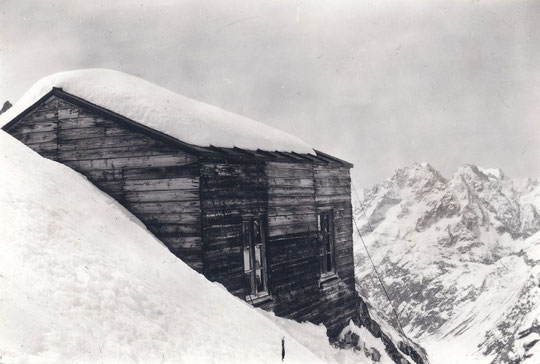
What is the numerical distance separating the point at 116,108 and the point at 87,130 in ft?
2.82

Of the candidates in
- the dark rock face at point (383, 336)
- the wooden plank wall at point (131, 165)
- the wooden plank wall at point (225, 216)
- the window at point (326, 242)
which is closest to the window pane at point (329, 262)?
the window at point (326, 242)

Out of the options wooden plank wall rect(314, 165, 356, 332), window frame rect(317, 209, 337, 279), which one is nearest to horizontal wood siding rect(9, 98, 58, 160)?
wooden plank wall rect(314, 165, 356, 332)

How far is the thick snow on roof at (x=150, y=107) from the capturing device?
9.73 meters

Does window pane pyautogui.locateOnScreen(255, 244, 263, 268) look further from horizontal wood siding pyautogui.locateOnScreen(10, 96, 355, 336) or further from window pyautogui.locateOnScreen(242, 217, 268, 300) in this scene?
horizontal wood siding pyautogui.locateOnScreen(10, 96, 355, 336)

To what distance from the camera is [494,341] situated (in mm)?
175125

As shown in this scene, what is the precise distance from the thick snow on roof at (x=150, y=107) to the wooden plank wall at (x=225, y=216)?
2.20 feet

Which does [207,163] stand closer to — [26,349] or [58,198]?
[58,198]

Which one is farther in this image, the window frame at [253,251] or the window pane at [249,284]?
the window frame at [253,251]

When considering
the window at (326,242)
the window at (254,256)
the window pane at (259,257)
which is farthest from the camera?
the window at (326,242)

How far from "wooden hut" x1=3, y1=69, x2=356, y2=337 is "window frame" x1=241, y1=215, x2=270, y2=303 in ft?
0.08

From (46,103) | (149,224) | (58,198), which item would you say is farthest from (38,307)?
(46,103)

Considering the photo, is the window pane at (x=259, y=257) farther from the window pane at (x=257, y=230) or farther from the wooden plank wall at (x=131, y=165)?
the wooden plank wall at (x=131, y=165)

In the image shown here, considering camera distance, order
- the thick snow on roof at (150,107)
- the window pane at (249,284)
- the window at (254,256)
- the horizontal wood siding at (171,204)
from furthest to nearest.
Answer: the window at (254,256), the window pane at (249,284), the thick snow on roof at (150,107), the horizontal wood siding at (171,204)

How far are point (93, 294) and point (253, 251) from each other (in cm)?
577
